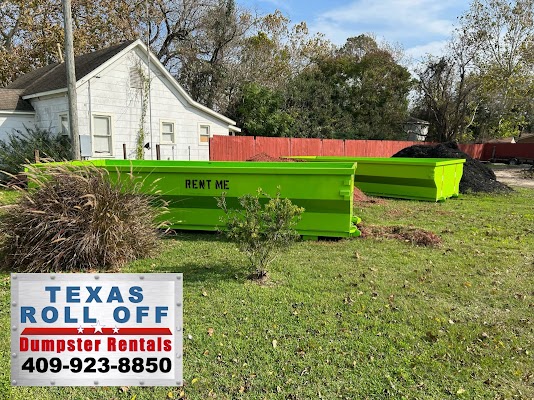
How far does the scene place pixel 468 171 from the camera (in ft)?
47.3

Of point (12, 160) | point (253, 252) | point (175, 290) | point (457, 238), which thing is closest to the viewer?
point (175, 290)

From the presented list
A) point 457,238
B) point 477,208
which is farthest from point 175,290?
point 477,208

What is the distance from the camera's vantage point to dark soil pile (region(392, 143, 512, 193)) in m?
13.6

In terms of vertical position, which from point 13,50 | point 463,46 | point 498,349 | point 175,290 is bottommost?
point 498,349

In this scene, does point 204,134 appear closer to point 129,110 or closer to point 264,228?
point 129,110

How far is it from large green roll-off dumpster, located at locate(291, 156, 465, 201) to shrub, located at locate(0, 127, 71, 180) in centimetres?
1030

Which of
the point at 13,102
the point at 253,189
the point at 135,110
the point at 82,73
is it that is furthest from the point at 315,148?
the point at 253,189

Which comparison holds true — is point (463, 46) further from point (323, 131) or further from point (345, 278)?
point (345, 278)

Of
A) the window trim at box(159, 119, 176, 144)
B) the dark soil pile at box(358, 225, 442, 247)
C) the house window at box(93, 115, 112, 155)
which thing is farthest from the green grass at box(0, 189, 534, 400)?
the window trim at box(159, 119, 176, 144)

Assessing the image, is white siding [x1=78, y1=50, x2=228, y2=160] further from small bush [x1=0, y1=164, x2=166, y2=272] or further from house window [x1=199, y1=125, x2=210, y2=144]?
small bush [x1=0, y1=164, x2=166, y2=272]

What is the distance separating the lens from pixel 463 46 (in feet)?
117

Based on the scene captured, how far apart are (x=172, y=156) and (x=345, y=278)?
46.2ft

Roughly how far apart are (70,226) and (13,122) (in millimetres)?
13047

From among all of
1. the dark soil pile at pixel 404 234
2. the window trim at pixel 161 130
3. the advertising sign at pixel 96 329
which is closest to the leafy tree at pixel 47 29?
the window trim at pixel 161 130
